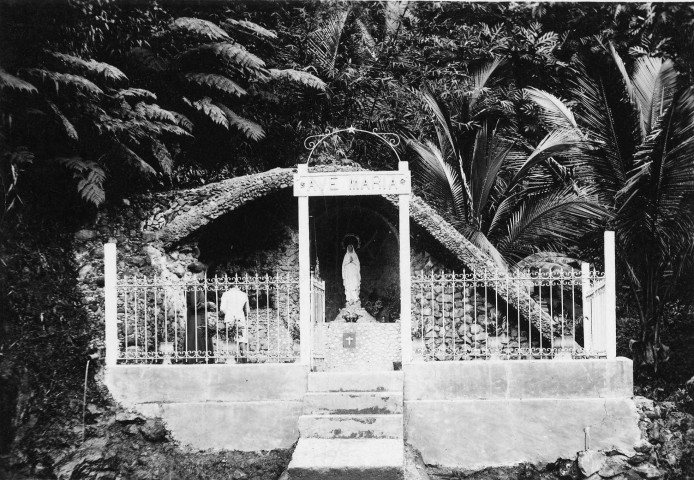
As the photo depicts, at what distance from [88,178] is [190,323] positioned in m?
2.84

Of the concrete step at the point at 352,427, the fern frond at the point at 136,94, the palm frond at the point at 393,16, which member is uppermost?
the palm frond at the point at 393,16

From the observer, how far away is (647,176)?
9.70 meters

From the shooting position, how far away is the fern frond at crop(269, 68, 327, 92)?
13.5 m

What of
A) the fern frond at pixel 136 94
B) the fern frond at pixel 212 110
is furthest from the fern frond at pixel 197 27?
the fern frond at pixel 136 94

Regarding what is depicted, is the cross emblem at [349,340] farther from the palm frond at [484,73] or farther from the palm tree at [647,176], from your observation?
the palm frond at [484,73]

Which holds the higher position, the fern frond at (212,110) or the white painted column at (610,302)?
the fern frond at (212,110)

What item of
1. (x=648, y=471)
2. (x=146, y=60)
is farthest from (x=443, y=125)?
(x=648, y=471)

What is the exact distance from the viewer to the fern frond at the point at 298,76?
44.3 feet

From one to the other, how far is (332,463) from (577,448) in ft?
11.0

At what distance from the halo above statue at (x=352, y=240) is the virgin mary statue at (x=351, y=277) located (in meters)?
0.59

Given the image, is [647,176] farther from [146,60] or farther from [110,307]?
[146,60]

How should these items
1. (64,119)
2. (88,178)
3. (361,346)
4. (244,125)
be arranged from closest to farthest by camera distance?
(361,346) < (64,119) < (88,178) < (244,125)

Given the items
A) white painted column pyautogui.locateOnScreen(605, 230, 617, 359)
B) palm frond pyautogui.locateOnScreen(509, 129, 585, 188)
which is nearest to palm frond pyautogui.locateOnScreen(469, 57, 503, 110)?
palm frond pyautogui.locateOnScreen(509, 129, 585, 188)

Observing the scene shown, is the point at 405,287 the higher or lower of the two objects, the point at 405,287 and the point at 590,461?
the higher
